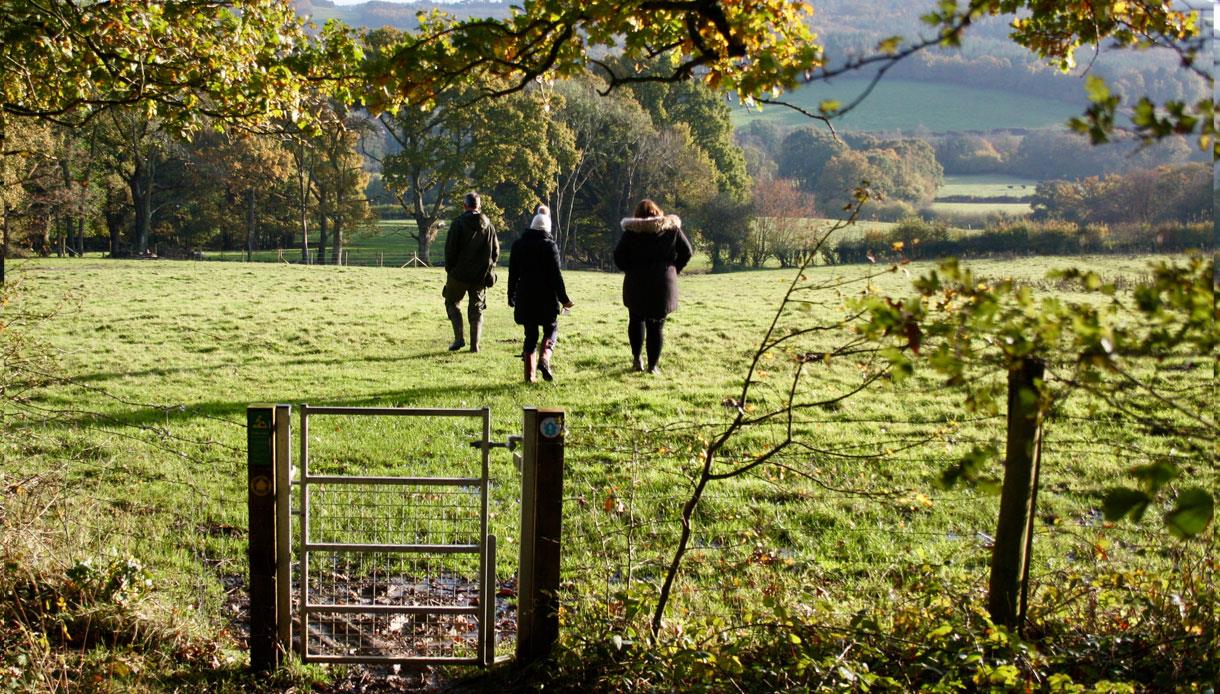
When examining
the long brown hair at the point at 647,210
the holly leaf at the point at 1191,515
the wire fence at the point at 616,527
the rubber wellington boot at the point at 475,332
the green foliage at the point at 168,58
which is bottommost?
the wire fence at the point at 616,527

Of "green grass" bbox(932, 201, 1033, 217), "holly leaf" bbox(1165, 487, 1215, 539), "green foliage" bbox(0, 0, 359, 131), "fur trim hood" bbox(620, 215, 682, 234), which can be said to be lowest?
"holly leaf" bbox(1165, 487, 1215, 539)

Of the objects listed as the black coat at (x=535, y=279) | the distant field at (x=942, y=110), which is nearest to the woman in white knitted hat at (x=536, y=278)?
the black coat at (x=535, y=279)

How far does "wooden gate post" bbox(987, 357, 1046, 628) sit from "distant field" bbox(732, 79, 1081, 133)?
93.1 m

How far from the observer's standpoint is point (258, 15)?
985cm

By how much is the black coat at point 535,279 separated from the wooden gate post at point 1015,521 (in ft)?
24.6

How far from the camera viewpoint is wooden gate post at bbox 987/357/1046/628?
405 cm

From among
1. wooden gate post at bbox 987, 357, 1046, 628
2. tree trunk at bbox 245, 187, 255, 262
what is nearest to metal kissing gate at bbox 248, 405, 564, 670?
wooden gate post at bbox 987, 357, 1046, 628

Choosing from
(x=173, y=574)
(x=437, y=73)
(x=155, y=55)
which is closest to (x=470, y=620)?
(x=173, y=574)

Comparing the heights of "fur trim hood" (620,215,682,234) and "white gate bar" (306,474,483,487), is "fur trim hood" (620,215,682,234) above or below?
above

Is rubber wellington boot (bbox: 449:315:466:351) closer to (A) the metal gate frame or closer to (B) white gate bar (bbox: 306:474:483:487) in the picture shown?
(A) the metal gate frame

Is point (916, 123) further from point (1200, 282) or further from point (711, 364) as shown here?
point (1200, 282)

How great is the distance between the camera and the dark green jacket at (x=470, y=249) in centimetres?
1303

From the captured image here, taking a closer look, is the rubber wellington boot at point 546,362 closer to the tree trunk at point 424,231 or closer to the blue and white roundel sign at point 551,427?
the blue and white roundel sign at point 551,427

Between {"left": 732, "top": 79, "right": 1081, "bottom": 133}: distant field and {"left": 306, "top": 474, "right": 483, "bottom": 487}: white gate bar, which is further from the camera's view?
{"left": 732, "top": 79, "right": 1081, "bottom": 133}: distant field
